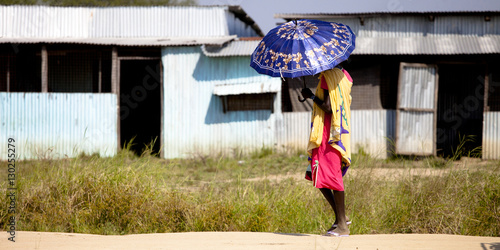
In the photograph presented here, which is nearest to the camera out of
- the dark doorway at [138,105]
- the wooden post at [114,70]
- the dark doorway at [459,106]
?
the wooden post at [114,70]

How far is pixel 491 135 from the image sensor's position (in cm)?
1155

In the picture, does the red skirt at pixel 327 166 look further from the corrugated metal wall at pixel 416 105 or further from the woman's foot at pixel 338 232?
the corrugated metal wall at pixel 416 105

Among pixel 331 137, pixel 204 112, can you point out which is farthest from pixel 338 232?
pixel 204 112

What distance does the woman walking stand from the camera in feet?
15.1

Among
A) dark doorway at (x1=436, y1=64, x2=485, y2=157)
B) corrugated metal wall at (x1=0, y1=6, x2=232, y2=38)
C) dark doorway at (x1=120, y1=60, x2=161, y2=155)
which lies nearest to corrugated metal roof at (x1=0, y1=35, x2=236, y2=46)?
corrugated metal wall at (x1=0, y1=6, x2=232, y2=38)

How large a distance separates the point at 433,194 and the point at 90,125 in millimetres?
8107

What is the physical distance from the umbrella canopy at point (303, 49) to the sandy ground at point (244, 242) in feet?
4.69

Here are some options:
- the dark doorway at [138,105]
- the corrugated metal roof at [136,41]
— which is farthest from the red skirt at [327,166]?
the dark doorway at [138,105]

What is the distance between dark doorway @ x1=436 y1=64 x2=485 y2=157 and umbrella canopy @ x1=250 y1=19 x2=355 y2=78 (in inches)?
343

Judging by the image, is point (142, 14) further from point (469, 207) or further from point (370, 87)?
point (469, 207)

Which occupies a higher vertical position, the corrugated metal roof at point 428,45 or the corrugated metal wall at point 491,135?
the corrugated metal roof at point 428,45

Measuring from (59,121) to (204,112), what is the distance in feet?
10.6

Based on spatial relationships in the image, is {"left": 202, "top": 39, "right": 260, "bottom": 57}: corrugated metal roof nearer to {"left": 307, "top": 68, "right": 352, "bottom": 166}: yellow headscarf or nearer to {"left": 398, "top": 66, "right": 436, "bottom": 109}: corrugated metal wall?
{"left": 398, "top": 66, "right": 436, "bottom": 109}: corrugated metal wall

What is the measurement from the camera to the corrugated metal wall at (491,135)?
453 inches
